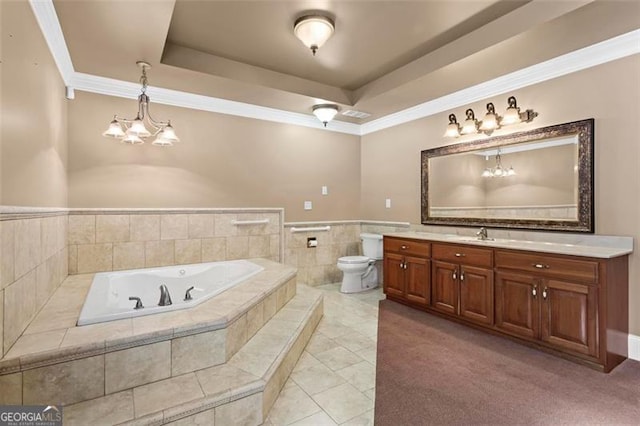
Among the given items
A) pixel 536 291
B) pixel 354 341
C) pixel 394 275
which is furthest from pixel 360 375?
pixel 394 275

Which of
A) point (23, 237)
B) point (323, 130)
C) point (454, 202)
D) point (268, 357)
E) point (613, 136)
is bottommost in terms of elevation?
point (268, 357)

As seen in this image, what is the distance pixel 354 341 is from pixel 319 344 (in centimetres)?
31

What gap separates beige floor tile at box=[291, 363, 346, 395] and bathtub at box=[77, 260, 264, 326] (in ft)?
2.77

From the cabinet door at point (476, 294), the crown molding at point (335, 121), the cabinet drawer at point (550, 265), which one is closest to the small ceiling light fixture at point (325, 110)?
the crown molding at point (335, 121)

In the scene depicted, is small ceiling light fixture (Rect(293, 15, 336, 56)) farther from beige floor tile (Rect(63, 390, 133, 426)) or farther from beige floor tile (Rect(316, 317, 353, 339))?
beige floor tile (Rect(63, 390, 133, 426))

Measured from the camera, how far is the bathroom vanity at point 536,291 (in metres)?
2.29

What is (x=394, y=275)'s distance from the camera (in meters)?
3.92

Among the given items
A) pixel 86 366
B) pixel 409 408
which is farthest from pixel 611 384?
pixel 86 366

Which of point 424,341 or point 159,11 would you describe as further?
point 424,341

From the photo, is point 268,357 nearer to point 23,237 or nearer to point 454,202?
point 23,237

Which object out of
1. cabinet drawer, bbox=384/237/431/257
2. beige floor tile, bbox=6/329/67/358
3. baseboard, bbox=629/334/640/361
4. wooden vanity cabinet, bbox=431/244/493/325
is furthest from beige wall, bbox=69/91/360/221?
baseboard, bbox=629/334/640/361

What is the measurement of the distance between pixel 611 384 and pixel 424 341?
Answer: 1216 millimetres

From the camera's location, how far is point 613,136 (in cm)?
255

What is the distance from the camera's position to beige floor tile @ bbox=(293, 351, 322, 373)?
2.36m
